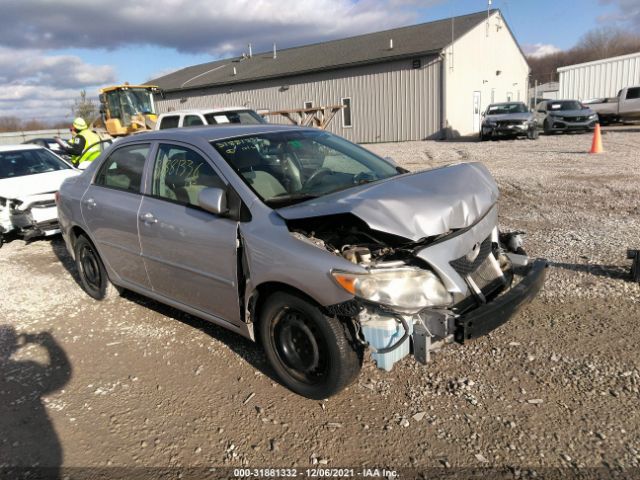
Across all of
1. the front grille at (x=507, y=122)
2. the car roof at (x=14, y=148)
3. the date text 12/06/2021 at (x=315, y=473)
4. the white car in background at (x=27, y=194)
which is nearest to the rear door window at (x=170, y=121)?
the car roof at (x=14, y=148)

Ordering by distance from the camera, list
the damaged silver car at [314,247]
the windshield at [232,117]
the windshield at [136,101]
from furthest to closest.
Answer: the windshield at [136,101] < the windshield at [232,117] < the damaged silver car at [314,247]

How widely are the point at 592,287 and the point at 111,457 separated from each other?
411 centimetres

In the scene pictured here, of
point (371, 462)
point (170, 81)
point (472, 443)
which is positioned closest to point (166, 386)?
point (371, 462)

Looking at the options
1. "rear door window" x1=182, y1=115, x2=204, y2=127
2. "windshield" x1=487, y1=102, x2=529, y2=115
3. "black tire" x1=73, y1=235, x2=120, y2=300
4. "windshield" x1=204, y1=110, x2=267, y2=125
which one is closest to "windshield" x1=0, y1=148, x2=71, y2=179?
"rear door window" x1=182, y1=115, x2=204, y2=127

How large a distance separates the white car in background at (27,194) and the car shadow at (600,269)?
21.4ft

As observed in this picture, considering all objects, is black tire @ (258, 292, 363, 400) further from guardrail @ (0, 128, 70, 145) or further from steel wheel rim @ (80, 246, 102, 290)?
guardrail @ (0, 128, 70, 145)

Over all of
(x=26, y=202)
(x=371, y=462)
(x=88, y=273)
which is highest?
(x=26, y=202)

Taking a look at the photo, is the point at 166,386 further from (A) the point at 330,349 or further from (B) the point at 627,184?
(B) the point at 627,184

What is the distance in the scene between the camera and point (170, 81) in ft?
128

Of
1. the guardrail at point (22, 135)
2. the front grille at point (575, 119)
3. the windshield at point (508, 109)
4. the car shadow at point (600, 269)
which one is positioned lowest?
the car shadow at point (600, 269)

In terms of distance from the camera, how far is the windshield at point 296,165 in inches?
139

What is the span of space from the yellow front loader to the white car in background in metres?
11.6

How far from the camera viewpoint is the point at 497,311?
2.92m

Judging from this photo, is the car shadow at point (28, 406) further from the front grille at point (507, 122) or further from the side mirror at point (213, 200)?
the front grille at point (507, 122)
